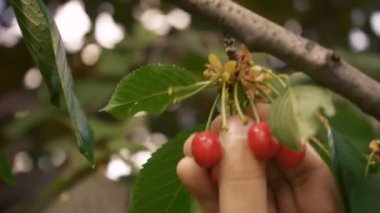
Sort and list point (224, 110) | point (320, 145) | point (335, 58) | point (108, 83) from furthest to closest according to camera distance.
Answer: point (108, 83) → point (320, 145) → point (224, 110) → point (335, 58)

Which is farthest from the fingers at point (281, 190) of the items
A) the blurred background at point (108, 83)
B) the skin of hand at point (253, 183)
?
the blurred background at point (108, 83)

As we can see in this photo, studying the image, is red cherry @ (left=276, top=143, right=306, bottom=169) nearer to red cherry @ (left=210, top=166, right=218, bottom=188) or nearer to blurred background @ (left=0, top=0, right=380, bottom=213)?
red cherry @ (left=210, top=166, right=218, bottom=188)

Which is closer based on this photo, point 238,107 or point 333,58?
point 333,58

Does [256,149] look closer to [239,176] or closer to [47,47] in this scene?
[239,176]

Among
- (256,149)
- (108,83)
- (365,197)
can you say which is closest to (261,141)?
(256,149)

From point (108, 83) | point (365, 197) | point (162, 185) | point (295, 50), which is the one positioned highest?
point (295, 50)

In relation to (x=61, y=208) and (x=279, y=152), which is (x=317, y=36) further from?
(x=279, y=152)

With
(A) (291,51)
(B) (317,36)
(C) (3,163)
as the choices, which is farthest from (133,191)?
(B) (317,36)
